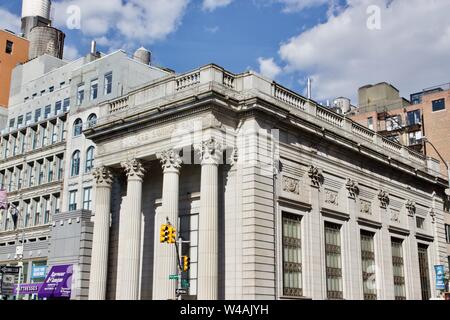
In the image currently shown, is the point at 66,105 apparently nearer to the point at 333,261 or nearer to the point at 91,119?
the point at 91,119

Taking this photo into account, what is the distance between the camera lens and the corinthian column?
30.2 metres

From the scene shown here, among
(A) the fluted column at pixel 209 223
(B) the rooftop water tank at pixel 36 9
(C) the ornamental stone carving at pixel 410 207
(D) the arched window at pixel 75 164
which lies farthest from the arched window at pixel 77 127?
(B) the rooftop water tank at pixel 36 9

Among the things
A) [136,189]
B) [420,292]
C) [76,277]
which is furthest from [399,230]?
[76,277]

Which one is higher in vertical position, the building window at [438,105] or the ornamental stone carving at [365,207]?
the building window at [438,105]

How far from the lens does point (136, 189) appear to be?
114 feet

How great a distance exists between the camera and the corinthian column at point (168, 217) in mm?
30250

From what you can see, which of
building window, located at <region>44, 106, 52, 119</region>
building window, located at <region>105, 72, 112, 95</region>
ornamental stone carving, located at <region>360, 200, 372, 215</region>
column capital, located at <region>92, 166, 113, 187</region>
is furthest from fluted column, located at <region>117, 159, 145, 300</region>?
building window, located at <region>44, 106, 52, 119</region>

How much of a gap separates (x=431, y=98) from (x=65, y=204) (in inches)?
1733

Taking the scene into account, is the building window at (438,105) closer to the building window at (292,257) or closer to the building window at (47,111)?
the building window at (292,257)

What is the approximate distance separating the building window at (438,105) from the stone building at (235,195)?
88.2ft

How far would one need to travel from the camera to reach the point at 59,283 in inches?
1567

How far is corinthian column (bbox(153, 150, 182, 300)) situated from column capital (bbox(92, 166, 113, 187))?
207 inches

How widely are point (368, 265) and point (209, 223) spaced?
16090 mm

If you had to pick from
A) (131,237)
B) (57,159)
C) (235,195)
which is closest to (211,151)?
(235,195)
